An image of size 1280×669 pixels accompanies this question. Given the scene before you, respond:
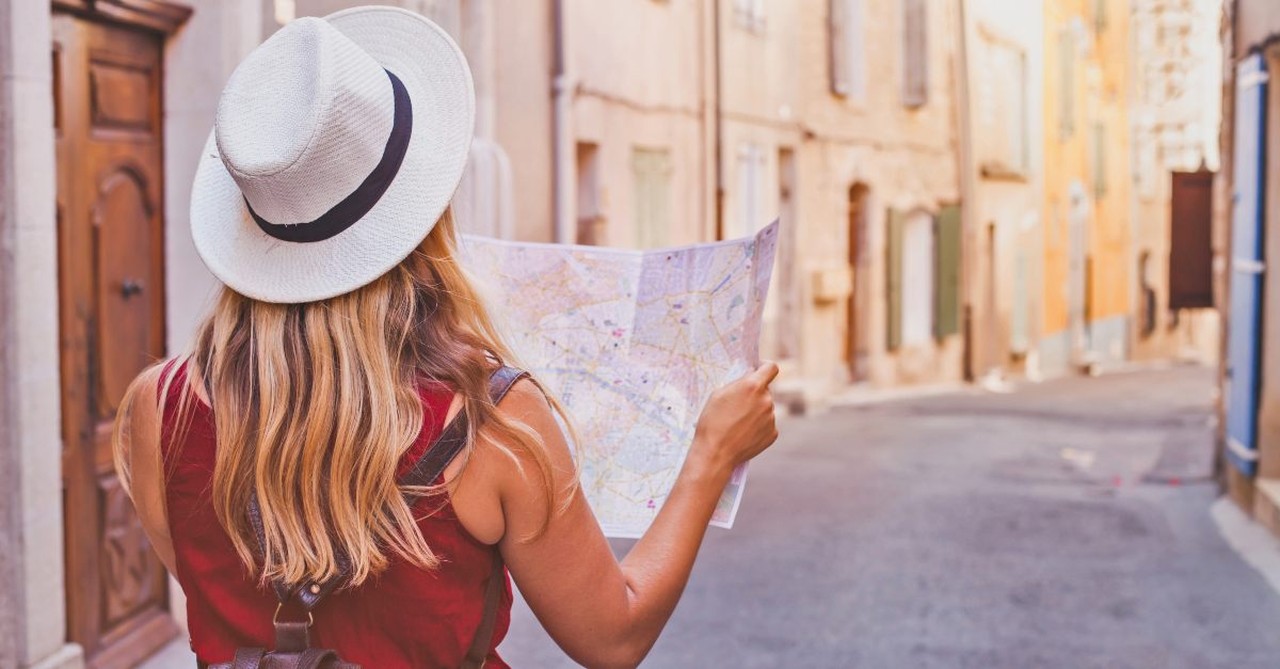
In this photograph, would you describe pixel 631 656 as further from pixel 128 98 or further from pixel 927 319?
pixel 927 319

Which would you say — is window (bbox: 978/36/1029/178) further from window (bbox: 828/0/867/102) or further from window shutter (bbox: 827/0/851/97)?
window shutter (bbox: 827/0/851/97)

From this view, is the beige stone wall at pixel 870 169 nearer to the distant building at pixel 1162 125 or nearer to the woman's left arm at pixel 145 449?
the distant building at pixel 1162 125

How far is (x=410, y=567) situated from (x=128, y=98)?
4.30m

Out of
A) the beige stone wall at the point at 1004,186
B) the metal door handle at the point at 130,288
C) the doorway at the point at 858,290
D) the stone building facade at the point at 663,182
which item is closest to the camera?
the stone building facade at the point at 663,182

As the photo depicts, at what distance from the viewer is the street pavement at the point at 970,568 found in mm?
6094

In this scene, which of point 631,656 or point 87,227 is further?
point 87,227

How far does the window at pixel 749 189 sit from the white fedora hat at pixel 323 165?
44.9 ft

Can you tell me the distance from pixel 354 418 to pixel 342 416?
1 centimetres

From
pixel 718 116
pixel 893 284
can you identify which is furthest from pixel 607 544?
pixel 893 284

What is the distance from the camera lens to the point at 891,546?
8.20 m

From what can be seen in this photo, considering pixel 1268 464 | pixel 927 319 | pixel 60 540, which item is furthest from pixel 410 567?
pixel 927 319

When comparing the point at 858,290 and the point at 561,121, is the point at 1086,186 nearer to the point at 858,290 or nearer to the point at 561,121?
the point at 858,290

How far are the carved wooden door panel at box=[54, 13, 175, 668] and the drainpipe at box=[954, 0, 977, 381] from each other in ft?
55.7

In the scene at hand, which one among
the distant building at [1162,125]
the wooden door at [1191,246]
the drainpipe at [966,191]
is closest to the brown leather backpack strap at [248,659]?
the wooden door at [1191,246]
